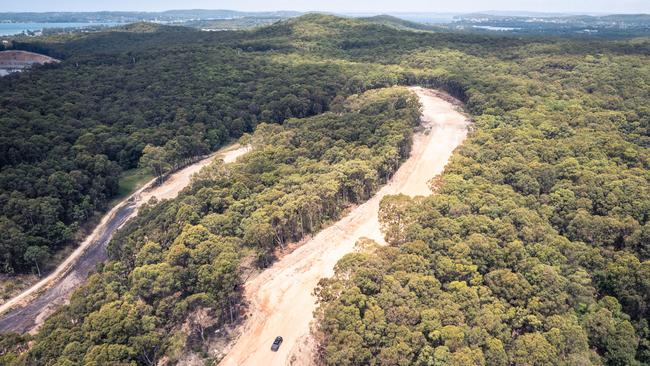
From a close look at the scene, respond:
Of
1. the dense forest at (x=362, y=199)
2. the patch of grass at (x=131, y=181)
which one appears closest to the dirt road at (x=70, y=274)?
the patch of grass at (x=131, y=181)

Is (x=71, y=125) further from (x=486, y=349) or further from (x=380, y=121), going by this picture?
(x=486, y=349)

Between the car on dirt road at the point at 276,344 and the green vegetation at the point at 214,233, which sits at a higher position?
the green vegetation at the point at 214,233

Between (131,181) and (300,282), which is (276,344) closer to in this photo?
(300,282)

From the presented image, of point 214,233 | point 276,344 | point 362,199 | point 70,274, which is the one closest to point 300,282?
point 276,344

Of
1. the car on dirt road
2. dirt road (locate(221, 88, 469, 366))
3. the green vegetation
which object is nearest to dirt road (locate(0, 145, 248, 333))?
the green vegetation

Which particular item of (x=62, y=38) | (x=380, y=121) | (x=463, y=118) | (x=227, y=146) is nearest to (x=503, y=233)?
(x=380, y=121)

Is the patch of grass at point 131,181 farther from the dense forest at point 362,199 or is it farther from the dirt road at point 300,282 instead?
the dirt road at point 300,282
